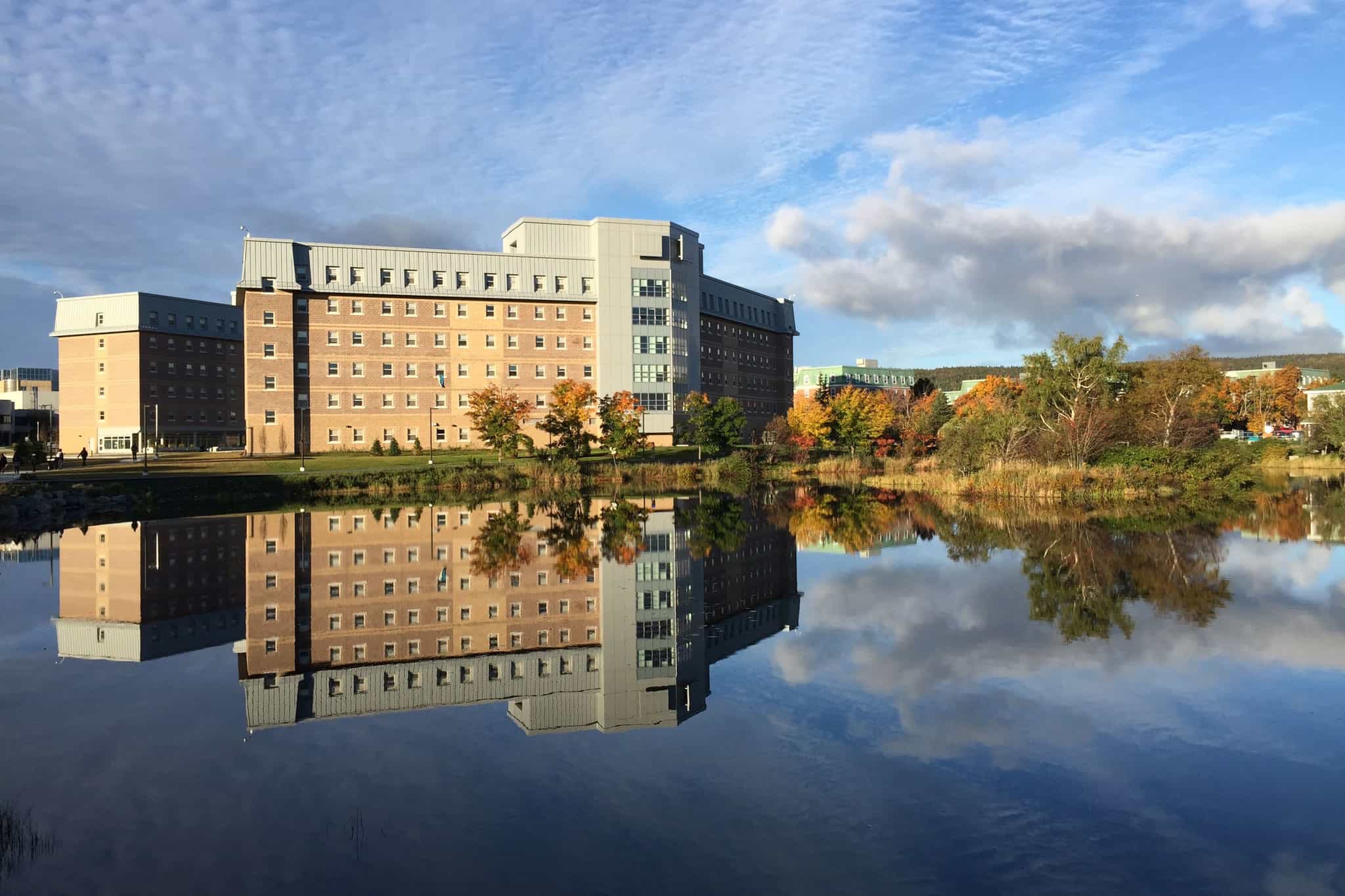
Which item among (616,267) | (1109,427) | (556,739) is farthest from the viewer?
(616,267)

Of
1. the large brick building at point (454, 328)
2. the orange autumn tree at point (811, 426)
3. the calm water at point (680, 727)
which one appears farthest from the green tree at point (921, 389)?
the calm water at point (680, 727)

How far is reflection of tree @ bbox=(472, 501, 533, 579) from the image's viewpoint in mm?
19047

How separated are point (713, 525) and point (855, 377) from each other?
5302 inches

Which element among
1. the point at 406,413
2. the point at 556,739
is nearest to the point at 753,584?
the point at 556,739

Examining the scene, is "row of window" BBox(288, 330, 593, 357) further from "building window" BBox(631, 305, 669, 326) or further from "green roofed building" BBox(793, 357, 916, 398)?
"green roofed building" BBox(793, 357, 916, 398)

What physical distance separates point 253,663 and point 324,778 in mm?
4717

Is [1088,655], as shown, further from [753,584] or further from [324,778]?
[324,778]

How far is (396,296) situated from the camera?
63406 millimetres

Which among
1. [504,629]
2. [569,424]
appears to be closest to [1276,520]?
[504,629]

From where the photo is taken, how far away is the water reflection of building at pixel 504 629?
1022cm

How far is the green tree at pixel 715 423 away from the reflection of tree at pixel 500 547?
2594 centimetres

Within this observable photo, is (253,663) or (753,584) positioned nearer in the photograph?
(253,663)

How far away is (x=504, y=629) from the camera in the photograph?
13.5 meters

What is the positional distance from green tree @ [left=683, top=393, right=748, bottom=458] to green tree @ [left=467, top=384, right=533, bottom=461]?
1100 centimetres
